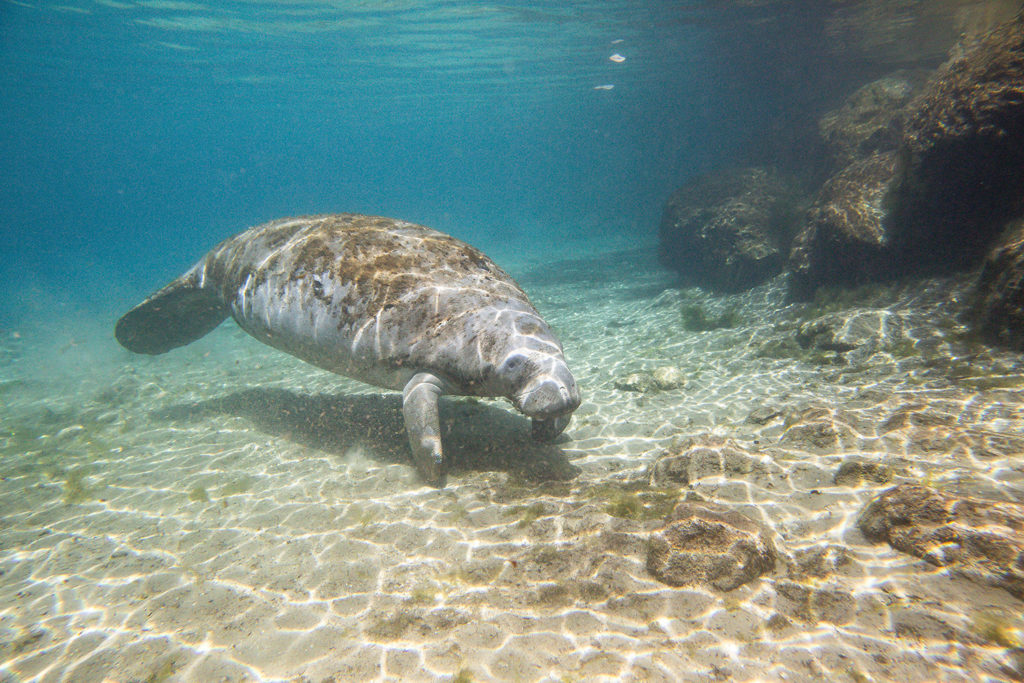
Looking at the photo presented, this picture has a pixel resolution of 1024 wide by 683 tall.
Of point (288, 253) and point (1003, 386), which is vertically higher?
point (288, 253)

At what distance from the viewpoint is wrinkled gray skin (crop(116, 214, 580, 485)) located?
4.31 m

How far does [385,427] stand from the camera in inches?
234

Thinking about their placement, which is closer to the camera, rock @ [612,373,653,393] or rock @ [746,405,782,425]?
rock @ [746,405,782,425]

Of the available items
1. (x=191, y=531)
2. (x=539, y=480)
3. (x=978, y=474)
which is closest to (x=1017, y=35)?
(x=978, y=474)

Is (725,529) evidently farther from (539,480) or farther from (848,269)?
(848,269)

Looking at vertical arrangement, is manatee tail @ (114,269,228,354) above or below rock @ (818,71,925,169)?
below

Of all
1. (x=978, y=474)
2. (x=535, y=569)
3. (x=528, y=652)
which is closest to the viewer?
(x=528, y=652)

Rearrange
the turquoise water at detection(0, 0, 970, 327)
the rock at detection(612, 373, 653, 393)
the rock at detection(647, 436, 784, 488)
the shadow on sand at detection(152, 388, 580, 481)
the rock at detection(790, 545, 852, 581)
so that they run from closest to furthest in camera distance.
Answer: the rock at detection(790, 545, 852, 581) → the rock at detection(647, 436, 784, 488) → the shadow on sand at detection(152, 388, 580, 481) → the rock at detection(612, 373, 653, 393) → the turquoise water at detection(0, 0, 970, 327)

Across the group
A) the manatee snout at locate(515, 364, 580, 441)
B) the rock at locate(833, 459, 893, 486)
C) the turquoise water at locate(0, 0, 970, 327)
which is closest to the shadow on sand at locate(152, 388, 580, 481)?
the manatee snout at locate(515, 364, 580, 441)

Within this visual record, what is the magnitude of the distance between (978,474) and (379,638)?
177 inches

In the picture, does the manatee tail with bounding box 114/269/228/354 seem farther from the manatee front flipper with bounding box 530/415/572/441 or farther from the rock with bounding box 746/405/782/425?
the rock with bounding box 746/405/782/425

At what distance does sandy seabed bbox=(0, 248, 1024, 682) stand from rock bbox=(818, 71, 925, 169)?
29.9 feet

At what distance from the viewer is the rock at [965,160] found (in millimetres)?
6750

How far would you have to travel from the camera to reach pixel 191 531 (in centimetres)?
410
